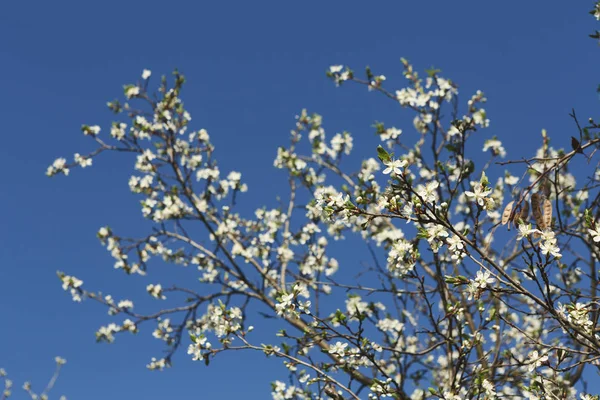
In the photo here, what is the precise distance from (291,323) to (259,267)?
0.98 meters

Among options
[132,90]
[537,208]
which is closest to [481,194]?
Answer: [537,208]

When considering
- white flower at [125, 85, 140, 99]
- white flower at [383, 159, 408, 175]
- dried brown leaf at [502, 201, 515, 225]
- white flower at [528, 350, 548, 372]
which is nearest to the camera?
white flower at [383, 159, 408, 175]

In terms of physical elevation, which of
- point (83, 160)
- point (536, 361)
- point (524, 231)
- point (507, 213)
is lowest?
point (536, 361)

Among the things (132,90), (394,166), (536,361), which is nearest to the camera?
(394,166)

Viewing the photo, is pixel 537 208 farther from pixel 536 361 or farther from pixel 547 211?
pixel 536 361

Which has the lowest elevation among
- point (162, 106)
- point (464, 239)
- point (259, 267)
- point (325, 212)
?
point (464, 239)

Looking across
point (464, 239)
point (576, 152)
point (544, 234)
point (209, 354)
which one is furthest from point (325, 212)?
point (209, 354)

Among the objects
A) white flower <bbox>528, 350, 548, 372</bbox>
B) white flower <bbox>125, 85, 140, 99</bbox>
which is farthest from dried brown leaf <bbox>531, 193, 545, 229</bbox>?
white flower <bbox>125, 85, 140, 99</bbox>

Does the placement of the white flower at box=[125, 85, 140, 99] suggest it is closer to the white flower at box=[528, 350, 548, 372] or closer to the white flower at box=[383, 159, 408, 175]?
the white flower at box=[383, 159, 408, 175]

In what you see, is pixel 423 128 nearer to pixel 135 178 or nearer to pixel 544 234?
pixel 135 178

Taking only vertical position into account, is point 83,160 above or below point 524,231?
above

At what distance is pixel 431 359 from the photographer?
7512 millimetres

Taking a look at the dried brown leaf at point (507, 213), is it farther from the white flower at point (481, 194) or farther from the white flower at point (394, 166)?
the white flower at point (394, 166)

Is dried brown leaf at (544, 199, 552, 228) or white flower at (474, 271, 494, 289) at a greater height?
dried brown leaf at (544, 199, 552, 228)
